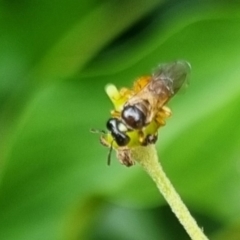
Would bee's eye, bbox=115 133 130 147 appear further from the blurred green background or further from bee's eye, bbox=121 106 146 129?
the blurred green background

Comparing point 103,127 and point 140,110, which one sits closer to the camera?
point 140,110

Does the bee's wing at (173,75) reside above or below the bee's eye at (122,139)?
above

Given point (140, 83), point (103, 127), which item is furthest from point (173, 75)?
point (103, 127)

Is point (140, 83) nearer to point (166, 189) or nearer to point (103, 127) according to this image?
point (166, 189)

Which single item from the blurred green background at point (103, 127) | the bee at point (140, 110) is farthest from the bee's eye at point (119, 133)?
the blurred green background at point (103, 127)

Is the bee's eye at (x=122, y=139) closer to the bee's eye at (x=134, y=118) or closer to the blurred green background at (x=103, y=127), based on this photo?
the bee's eye at (x=134, y=118)

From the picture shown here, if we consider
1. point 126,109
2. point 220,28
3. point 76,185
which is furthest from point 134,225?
point 126,109

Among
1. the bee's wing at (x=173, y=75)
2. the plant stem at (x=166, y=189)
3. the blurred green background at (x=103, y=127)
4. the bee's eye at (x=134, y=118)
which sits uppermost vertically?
the blurred green background at (x=103, y=127)

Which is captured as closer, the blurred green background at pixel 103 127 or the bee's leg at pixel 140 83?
the bee's leg at pixel 140 83
